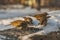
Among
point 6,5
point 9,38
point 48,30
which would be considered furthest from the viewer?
point 6,5

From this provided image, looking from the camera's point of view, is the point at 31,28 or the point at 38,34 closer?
the point at 38,34

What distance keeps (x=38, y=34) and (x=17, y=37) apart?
926 millimetres

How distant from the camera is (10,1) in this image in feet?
63.1

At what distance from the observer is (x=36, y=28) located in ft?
31.7

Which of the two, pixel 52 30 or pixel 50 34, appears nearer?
pixel 50 34

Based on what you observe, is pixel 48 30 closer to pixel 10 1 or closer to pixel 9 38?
pixel 9 38

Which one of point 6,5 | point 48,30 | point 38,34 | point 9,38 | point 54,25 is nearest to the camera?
point 9,38

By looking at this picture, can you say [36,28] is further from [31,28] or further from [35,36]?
[35,36]

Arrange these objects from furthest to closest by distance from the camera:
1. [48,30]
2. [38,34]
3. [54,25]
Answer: [54,25] < [48,30] < [38,34]

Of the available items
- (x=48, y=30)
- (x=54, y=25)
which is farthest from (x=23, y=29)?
(x=54, y=25)

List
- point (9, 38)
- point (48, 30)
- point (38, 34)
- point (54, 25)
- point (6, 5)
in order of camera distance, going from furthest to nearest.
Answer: point (6, 5) < point (54, 25) < point (48, 30) < point (38, 34) < point (9, 38)

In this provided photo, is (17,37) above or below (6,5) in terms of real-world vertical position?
above

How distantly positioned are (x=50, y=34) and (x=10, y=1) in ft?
36.2

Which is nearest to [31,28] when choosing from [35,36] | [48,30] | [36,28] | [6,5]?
[36,28]
